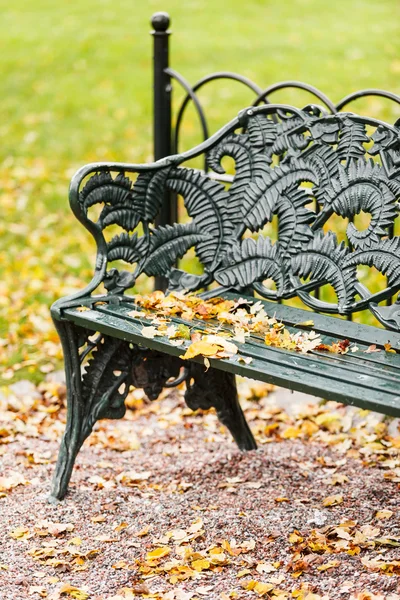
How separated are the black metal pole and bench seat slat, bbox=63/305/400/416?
1408 millimetres

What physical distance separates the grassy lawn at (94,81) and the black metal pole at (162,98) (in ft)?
3.25

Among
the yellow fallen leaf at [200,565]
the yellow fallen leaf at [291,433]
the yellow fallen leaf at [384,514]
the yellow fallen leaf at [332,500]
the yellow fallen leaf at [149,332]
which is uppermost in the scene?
the yellow fallen leaf at [149,332]

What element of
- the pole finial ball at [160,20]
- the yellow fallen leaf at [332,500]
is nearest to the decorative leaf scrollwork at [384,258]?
the yellow fallen leaf at [332,500]

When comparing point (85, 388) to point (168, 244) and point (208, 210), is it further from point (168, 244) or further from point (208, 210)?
point (208, 210)

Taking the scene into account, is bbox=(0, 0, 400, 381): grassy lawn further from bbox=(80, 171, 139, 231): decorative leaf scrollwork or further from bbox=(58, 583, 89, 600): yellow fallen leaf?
bbox=(58, 583, 89, 600): yellow fallen leaf

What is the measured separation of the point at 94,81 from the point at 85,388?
20.7 ft

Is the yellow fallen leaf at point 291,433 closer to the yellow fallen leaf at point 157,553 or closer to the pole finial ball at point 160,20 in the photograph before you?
the yellow fallen leaf at point 157,553

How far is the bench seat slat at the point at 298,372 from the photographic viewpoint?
256cm

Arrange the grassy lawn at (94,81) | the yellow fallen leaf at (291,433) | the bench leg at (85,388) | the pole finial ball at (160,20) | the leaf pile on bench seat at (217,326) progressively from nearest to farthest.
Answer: the leaf pile on bench seat at (217,326)
the bench leg at (85,388)
the yellow fallen leaf at (291,433)
the pole finial ball at (160,20)
the grassy lawn at (94,81)

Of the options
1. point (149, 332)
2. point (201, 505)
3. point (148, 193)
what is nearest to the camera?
A: point (149, 332)

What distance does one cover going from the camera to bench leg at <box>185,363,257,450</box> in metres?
3.61

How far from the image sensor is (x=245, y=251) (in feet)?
11.6

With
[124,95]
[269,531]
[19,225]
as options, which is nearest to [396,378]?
[269,531]

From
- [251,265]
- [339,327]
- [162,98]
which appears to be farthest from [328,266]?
[162,98]
